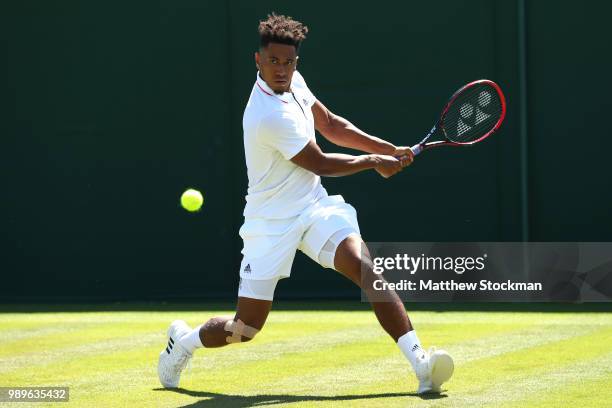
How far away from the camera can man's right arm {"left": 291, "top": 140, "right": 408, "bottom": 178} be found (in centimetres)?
540

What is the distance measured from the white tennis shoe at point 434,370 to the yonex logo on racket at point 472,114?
158cm

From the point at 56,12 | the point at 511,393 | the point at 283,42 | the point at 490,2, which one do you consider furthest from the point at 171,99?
the point at 511,393

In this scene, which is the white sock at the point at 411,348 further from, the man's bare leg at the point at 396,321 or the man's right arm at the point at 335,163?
the man's right arm at the point at 335,163

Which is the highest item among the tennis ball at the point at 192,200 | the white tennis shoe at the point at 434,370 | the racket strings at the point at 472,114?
the racket strings at the point at 472,114

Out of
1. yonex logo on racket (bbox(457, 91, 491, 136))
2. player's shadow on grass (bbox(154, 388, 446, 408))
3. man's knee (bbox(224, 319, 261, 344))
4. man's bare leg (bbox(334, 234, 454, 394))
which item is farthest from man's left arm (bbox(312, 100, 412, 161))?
player's shadow on grass (bbox(154, 388, 446, 408))

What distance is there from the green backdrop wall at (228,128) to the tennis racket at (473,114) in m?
3.48

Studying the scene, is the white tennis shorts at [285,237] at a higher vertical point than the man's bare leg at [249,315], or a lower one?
higher

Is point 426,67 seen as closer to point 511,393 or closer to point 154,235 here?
point 154,235

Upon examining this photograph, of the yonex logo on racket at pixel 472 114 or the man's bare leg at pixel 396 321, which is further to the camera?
the yonex logo on racket at pixel 472 114

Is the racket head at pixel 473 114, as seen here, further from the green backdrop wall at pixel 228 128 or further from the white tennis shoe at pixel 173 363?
the green backdrop wall at pixel 228 128

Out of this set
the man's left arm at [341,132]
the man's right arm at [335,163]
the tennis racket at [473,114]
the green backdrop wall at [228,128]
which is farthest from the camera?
the green backdrop wall at [228,128]

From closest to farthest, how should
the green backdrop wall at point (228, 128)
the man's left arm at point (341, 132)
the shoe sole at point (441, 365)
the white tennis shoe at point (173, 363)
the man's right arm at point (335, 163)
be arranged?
1. the shoe sole at point (441, 365)
2. the man's right arm at point (335, 163)
3. the white tennis shoe at point (173, 363)
4. the man's left arm at point (341, 132)
5. the green backdrop wall at point (228, 128)

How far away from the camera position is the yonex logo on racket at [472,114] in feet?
20.8

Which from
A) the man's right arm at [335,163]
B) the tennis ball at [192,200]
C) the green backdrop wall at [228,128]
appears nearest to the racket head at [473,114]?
the man's right arm at [335,163]
